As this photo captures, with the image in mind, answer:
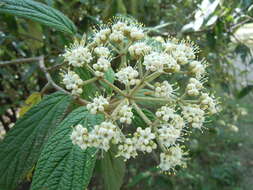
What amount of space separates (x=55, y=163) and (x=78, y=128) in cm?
13

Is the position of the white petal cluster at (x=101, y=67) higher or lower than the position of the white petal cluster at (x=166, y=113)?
higher

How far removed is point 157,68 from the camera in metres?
1.17

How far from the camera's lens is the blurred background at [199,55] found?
203cm

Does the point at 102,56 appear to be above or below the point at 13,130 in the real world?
above

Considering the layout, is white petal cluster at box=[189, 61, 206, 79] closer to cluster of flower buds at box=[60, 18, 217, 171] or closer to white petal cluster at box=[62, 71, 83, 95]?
cluster of flower buds at box=[60, 18, 217, 171]

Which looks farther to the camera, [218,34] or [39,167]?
[218,34]

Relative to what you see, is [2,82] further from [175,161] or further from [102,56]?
[175,161]

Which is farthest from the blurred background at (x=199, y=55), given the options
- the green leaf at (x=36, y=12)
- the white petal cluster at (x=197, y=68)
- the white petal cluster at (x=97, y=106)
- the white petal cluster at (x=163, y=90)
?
the white petal cluster at (x=97, y=106)

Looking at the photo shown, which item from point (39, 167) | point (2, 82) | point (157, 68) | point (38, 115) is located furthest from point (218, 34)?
point (2, 82)

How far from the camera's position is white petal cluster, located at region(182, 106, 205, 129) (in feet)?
3.70

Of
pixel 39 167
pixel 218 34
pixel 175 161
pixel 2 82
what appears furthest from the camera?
pixel 2 82

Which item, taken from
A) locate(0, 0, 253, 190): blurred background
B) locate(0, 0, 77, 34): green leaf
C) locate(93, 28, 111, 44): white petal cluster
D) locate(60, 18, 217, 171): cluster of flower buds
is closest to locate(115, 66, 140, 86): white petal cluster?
locate(60, 18, 217, 171): cluster of flower buds

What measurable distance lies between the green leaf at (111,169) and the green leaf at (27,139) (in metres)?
0.25

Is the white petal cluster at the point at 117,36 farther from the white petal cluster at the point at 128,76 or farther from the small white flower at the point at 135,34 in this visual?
the white petal cluster at the point at 128,76
